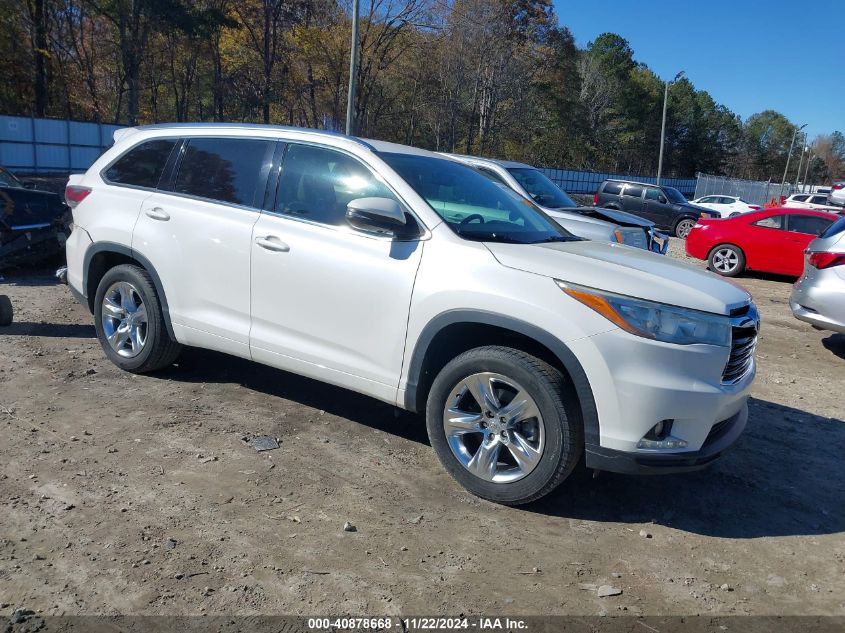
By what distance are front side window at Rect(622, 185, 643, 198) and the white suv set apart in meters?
20.3

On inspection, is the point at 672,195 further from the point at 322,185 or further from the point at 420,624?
the point at 420,624

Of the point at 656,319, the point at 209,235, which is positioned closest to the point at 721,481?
the point at 656,319

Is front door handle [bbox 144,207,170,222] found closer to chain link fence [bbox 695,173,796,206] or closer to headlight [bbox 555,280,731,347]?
headlight [bbox 555,280,731,347]

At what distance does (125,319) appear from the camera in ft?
17.3

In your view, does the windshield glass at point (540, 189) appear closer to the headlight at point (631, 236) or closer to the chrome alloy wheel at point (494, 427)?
the headlight at point (631, 236)

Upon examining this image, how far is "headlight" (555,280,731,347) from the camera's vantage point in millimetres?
3348

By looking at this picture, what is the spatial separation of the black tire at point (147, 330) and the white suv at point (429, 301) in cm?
2

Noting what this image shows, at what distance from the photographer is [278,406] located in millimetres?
4953

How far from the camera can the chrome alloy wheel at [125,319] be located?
17.0 feet

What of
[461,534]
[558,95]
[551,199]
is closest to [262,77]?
[558,95]

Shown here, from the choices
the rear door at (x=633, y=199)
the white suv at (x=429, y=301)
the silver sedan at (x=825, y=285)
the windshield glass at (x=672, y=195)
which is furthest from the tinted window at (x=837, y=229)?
the windshield glass at (x=672, y=195)

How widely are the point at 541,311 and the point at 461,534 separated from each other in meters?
1.17

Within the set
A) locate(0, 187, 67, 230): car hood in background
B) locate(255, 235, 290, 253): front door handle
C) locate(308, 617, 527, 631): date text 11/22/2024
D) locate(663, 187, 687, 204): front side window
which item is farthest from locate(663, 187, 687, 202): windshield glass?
locate(308, 617, 527, 631): date text 11/22/2024

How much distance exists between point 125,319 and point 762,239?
1227 cm
